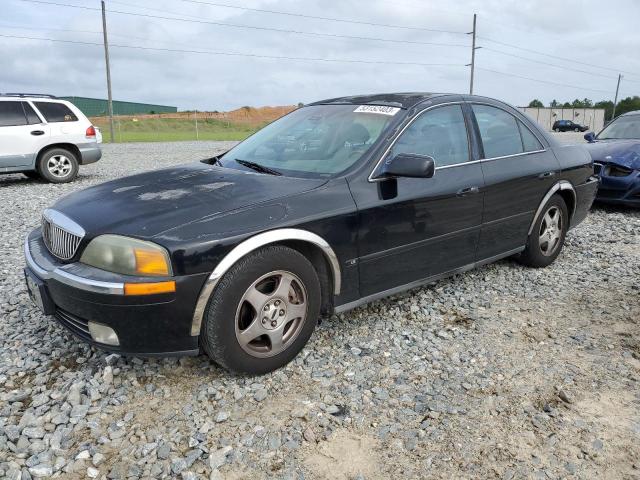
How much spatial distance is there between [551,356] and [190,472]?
221 cm

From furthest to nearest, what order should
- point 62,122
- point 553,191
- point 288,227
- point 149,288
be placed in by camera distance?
1. point 62,122
2. point 553,191
3. point 288,227
4. point 149,288

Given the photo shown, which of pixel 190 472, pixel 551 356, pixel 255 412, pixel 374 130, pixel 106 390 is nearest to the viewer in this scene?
pixel 190 472

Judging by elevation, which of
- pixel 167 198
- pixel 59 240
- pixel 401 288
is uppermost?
pixel 167 198

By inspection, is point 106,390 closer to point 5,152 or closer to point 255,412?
point 255,412

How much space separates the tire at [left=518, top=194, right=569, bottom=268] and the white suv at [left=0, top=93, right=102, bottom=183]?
9183mm

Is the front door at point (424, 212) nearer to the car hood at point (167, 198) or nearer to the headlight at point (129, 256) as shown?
the car hood at point (167, 198)

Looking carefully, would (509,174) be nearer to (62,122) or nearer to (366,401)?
(366,401)

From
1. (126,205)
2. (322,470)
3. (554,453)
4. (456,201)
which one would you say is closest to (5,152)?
(126,205)

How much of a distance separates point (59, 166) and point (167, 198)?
344 inches

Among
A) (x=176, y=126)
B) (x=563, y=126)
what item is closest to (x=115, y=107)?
(x=176, y=126)

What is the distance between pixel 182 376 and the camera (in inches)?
114

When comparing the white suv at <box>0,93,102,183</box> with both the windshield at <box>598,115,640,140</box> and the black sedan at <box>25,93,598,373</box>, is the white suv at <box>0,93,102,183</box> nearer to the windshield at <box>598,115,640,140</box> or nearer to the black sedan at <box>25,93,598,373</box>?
the black sedan at <box>25,93,598,373</box>

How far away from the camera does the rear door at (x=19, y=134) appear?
9.60m

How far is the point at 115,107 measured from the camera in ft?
178
